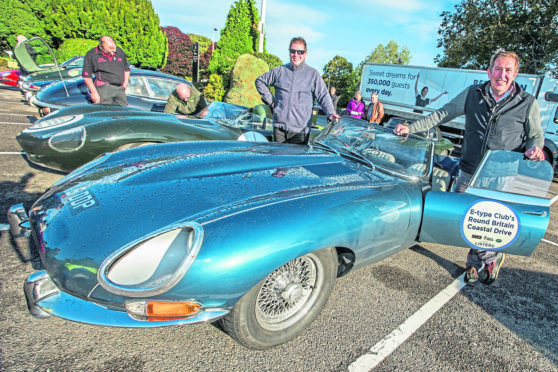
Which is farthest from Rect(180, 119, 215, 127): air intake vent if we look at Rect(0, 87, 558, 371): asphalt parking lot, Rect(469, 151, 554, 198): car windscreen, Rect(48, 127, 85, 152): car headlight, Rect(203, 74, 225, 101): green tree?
Rect(203, 74, 225, 101): green tree

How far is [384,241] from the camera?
218 cm

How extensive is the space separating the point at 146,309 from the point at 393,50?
45.0 m

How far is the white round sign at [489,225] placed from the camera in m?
2.09

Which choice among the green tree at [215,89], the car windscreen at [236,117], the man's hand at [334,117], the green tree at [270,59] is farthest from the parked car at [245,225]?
the green tree at [270,59]

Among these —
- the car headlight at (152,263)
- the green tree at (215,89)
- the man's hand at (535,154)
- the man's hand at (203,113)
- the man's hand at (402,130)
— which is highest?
the green tree at (215,89)

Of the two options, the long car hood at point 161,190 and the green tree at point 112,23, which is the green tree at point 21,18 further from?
the long car hood at point 161,190

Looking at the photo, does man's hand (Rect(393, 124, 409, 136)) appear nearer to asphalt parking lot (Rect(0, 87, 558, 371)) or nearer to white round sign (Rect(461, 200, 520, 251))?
white round sign (Rect(461, 200, 520, 251))

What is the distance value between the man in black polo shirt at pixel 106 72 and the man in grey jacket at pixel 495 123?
4656mm

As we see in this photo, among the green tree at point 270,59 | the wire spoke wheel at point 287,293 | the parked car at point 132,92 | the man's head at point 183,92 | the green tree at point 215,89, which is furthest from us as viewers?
the green tree at point 270,59

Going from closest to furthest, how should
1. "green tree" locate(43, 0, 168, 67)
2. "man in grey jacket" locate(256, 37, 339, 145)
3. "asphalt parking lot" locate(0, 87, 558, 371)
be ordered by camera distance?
"asphalt parking lot" locate(0, 87, 558, 371)
"man in grey jacket" locate(256, 37, 339, 145)
"green tree" locate(43, 0, 168, 67)

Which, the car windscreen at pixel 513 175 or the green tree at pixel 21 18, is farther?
the green tree at pixel 21 18

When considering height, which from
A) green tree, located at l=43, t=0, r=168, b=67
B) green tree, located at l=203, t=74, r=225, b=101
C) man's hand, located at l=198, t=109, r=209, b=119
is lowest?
man's hand, located at l=198, t=109, r=209, b=119

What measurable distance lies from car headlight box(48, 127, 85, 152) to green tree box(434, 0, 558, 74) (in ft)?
69.9

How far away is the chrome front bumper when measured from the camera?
4.72 feet
